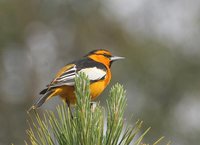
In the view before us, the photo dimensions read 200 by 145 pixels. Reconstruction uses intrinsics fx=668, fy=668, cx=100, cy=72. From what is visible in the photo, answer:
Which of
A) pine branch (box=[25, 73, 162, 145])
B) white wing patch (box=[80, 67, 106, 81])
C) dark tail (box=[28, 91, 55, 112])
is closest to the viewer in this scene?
pine branch (box=[25, 73, 162, 145])

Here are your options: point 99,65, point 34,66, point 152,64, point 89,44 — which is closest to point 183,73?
point 152,64

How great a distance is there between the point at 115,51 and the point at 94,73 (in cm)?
1721

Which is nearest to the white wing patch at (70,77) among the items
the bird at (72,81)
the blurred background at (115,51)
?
the bird at (72,81)

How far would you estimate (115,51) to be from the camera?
23.0m

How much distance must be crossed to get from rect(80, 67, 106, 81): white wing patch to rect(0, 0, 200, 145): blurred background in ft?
49.5

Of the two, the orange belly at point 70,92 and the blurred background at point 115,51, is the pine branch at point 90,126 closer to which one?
the orange belly at point 70,92

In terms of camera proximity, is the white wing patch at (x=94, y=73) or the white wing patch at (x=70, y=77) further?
the white wing patch at (x=94, y=73)

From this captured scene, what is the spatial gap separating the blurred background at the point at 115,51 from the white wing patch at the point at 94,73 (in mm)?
15092

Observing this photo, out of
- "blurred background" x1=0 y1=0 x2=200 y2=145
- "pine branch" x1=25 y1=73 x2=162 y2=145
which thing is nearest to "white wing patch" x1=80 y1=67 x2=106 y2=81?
"pine branch" x1=25 y1=73 x2=162 y2=145

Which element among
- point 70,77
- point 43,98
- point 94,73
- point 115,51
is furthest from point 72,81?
point 115,51

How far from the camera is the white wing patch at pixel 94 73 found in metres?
5.62

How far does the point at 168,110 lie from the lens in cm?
2231

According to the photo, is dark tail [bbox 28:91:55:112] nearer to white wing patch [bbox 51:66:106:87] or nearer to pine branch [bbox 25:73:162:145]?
white wing patch [bbox 51:66:106:87]

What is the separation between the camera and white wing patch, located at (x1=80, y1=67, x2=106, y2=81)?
221 inches
